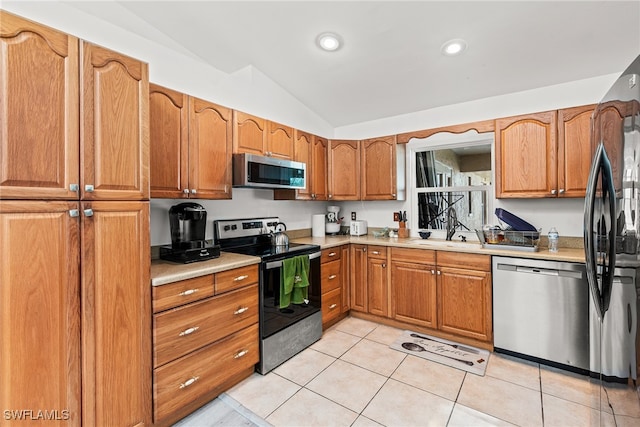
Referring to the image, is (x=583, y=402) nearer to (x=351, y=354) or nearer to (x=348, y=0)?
(x=351, y=354)

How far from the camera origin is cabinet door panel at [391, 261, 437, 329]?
284cm

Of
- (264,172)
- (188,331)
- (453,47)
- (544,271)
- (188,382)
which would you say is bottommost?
(188,382)

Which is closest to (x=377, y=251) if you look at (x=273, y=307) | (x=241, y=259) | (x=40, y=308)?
(x=273, y=307)

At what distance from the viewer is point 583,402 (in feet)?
6.19

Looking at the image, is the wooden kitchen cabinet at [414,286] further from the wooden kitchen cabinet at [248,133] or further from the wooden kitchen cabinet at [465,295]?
the wooden kitchen cabinet at [248,133]

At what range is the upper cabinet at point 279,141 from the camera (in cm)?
280

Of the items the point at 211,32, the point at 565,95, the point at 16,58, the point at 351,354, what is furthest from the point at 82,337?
the point at 565,95

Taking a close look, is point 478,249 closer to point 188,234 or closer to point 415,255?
point 415,255

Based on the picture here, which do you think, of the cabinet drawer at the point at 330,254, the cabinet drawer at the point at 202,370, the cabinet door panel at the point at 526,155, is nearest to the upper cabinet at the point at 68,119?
the cabinet drawer at the point at 202,370

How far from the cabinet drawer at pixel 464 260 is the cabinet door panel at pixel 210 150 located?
6.72 feet

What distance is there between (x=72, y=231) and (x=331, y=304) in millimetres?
2320

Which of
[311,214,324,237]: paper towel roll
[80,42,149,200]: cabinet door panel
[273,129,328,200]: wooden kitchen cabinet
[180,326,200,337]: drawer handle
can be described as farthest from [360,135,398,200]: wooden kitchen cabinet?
[80,42,149,200]: cabinet door panel

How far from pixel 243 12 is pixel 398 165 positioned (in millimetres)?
2196

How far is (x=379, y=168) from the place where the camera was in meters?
3.51
